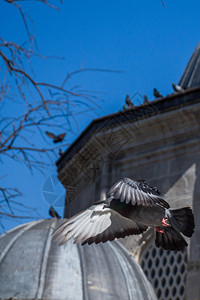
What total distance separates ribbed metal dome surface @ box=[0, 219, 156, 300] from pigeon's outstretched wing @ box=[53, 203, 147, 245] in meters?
10.0

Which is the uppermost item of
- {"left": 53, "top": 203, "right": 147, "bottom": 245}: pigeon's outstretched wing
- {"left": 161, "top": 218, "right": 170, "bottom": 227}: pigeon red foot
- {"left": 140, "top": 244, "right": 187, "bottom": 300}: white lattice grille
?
{"left": 140, "top": 244, "right": 187, "bottom": 300}: white lattice grille

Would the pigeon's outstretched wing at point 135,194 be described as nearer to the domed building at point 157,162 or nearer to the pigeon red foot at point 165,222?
the pigeon red foot at point 165,222

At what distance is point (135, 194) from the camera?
3873mm

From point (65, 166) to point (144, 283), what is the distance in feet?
15.6

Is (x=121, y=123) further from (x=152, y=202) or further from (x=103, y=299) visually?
(x=152, y=202)

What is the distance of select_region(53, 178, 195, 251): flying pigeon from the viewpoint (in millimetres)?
3904

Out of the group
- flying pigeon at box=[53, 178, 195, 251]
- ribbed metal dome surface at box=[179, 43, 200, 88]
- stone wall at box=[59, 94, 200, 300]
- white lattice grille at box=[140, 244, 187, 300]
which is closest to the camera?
flying pigeon at box=[53, 178, 195, 251]

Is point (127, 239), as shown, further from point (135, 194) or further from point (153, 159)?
point (135, 194)

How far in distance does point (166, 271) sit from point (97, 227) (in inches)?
462

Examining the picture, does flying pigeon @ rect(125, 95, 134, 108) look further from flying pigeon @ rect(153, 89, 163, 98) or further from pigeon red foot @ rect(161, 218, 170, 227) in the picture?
→ pigeon red foot @ rect(161, 218, 170, 227)

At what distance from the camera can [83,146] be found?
17.8 m

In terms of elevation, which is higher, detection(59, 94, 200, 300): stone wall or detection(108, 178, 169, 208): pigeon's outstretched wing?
detection(59, 94, 200, 300): stone wall

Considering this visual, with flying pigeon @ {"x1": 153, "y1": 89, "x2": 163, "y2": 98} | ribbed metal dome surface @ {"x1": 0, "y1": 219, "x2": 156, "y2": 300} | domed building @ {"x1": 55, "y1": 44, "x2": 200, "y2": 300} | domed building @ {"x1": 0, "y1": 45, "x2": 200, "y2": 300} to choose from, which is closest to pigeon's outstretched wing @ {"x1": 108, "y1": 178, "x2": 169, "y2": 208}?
domed building @ {"x1": 0, "y1": 45, "x2": 200, "y2": 300}

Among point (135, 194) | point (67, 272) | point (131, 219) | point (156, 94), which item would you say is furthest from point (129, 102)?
point (135, 194)
